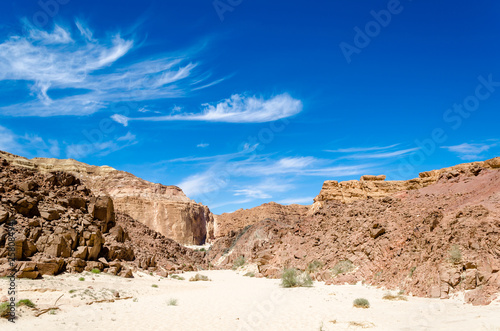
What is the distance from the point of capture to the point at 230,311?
1173 cm

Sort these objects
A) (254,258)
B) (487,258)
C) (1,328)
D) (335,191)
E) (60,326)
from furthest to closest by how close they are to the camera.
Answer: (335,191), (254,258), (487,258), (60,326), (1,328)

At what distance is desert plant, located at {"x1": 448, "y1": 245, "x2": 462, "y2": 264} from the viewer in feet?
39.4

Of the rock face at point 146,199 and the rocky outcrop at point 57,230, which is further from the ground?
the rock face at point 146,199

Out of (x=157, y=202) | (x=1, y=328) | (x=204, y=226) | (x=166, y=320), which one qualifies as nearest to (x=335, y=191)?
(x=166, y=320)

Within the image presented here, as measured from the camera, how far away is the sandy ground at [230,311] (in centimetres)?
880

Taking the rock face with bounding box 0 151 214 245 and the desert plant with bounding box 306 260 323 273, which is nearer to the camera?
the desert plant with bounding box 306 260 323 273

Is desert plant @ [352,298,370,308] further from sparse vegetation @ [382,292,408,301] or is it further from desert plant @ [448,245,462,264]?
desert plant @ [448,245,462,264]

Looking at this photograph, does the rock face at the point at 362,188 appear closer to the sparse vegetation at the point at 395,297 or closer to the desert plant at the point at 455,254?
the sparse vegetation at the point at 395,297

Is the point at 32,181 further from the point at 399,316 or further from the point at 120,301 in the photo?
the point at 399,316

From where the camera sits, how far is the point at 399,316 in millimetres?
9773

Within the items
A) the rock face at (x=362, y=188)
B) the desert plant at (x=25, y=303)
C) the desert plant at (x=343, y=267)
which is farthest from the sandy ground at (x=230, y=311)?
the rock face at (x=362, y=188)

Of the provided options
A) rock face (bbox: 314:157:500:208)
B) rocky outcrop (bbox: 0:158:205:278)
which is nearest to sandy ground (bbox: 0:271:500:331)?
rocky outcrop (bbox: 0:158:205:278)

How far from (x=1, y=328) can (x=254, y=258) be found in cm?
2963

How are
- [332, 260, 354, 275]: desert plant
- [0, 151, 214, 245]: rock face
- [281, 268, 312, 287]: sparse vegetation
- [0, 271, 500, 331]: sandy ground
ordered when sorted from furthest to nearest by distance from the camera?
[0, 151, 214, 245]: rock face, [332, 260, 354, 275]: desert plant, [281, 268, 312, 287]: sparse vegetation, [0, 271, 500, 331]: sandy ground
